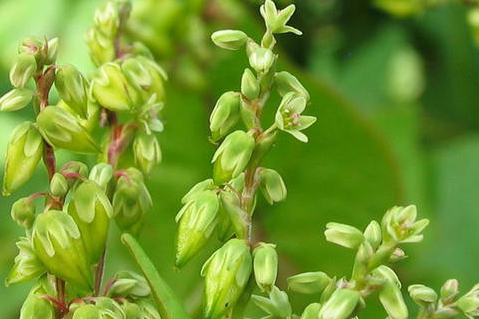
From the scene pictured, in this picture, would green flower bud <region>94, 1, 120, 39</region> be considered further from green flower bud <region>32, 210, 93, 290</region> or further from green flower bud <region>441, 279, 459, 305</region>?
green flower bud <region>441, 279, 459, 305</region>

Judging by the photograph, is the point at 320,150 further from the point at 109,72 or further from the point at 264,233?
the point at 109,72

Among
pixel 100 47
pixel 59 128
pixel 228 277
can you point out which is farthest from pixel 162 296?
pixel 100 47

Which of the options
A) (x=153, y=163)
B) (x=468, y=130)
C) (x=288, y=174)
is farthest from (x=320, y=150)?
(x=153, y=163)

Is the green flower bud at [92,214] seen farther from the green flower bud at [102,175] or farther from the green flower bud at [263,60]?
the green flower bud at [263,60]

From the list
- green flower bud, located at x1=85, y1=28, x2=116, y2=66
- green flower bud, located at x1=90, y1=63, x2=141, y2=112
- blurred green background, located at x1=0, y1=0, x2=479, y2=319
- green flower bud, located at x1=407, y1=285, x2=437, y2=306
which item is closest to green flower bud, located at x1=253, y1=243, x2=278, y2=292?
green flower bud, located at x1=407, y1=285, x2=437, y2=306

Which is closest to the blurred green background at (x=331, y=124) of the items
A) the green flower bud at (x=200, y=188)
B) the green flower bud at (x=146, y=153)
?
the green flower bud at (x=146, y=153)

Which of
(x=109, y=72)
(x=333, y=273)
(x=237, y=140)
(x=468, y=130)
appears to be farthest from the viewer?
(x=468, y=130)
